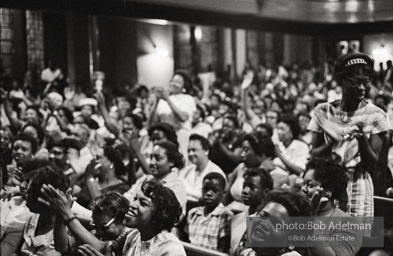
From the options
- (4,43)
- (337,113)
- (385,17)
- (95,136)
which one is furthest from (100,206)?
(4,43)

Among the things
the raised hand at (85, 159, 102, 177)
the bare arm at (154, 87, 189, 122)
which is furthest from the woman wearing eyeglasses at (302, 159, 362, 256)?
the bare arm at (154, 87, 189, 122)

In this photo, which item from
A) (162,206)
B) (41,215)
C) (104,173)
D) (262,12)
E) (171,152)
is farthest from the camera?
(262,12)

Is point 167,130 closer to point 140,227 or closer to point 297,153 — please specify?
point 297,153

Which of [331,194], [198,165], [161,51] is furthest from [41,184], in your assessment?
[161,51]

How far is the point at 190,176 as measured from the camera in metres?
5.78

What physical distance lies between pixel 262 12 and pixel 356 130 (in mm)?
4075

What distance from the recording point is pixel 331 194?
3588 millimetres

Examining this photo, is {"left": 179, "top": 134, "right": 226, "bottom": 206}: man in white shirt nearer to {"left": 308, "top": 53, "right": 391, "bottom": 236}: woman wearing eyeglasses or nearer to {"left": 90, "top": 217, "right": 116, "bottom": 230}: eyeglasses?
{"left": 308, "top": 53, "right": 391, "bottom": 236}: woman wearing eyeglasses

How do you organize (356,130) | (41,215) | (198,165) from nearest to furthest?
(41,215) < (356,130) < (198,165)

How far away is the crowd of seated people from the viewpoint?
3.26m

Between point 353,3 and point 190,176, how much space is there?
10.4 ft

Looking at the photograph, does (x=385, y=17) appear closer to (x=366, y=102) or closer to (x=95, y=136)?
(x=366, y=102)

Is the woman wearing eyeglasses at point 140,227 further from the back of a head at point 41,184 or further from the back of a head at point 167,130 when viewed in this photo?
the back of a head at point 167,130

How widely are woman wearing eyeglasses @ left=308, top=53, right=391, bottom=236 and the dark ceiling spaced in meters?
2.08
